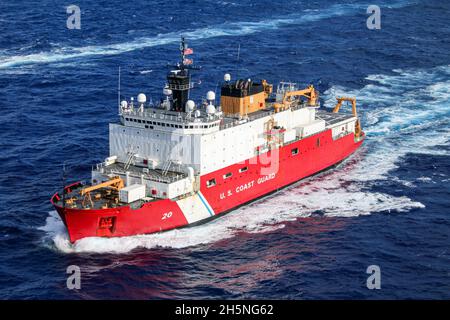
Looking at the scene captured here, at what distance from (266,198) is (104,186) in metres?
17.7

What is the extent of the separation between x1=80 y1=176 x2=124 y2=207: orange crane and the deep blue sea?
3576 millimetres

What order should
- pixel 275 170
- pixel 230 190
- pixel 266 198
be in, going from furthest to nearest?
pixel 275 170
pixel 266 198
pixel 230 190

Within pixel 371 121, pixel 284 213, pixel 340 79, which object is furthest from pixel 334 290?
pixel 340 79

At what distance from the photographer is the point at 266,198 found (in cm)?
7144

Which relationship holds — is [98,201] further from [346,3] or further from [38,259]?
[346,3]

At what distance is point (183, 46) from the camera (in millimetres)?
65688

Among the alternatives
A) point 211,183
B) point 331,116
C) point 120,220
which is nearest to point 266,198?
point 211,183

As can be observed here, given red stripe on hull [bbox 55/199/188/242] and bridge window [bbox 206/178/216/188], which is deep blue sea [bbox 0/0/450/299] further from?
bridge window [bbox 206/178/216/188]

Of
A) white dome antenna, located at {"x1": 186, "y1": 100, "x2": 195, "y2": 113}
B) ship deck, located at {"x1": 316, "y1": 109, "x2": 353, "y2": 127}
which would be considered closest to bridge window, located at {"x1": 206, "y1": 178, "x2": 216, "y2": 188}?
white dome antenna, located at {"x1": 186, "y1": 100, "x2": 195, "y2": 113}

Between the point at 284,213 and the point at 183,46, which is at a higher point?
the point at 183,46

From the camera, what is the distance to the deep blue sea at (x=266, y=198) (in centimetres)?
5400

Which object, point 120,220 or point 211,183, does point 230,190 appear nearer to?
point 211,183

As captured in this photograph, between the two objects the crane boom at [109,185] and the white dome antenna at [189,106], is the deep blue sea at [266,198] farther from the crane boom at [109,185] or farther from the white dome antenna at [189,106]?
the white dome antenna at [189,106]
